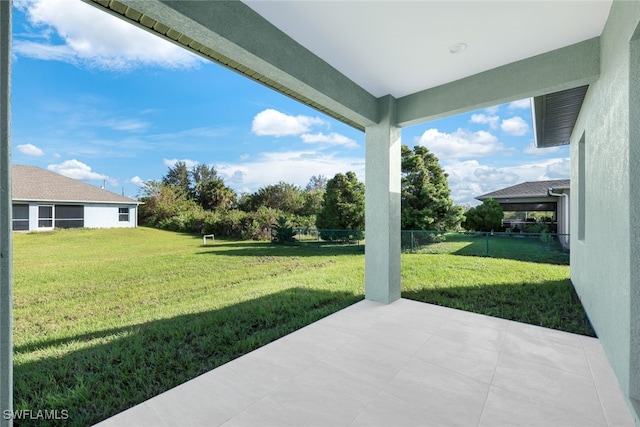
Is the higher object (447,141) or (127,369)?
A: (447,141)

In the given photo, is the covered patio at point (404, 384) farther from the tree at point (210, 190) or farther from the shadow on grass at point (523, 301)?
the tree at point (210, 190)

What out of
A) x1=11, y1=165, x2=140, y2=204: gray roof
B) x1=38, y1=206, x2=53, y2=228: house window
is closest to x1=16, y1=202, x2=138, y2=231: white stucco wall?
x1=11, y1=165, x2=140, y2=204: gray roof

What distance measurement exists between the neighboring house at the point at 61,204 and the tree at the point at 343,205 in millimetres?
5684

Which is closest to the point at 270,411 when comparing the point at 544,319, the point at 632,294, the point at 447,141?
the point at 632,294

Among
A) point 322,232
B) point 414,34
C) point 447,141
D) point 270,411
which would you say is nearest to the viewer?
point 270,411

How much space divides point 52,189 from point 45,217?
2.18 feet

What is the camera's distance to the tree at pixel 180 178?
23.8 ft

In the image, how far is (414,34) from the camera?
2.34 metres

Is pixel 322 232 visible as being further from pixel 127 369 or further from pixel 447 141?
pixel 127 369

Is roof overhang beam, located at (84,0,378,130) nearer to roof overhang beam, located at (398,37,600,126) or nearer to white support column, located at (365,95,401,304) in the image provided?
white support column, located at (365,95,401,304)

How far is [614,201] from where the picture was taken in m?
2.00

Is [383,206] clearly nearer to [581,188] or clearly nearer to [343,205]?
[581,188]

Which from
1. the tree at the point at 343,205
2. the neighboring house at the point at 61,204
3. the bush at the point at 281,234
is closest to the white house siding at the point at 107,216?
the neighboring house at the point at 61,204

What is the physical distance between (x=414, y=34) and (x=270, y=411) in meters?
3.08
